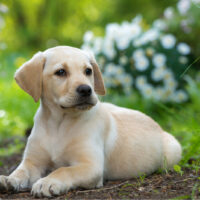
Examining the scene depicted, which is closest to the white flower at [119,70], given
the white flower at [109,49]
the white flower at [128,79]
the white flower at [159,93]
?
the white flower at [128,79]

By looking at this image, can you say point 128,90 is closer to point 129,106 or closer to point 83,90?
point 129,106

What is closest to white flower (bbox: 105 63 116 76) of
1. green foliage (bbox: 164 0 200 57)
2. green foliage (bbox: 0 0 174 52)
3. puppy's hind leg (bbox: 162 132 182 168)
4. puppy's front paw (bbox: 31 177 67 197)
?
green foliage (bbox: 164 0 200 57)

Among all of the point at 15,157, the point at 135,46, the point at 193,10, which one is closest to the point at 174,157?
the point at 15,157

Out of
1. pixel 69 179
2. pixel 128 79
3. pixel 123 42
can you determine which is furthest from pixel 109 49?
pixel 69 179

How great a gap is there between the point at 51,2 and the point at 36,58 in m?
17.1

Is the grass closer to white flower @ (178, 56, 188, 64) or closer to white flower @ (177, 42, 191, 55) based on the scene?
white flower @ (178, 56, 188, 64)

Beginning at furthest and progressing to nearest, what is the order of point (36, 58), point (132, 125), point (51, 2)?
point (51, 2) < point (132, 125) < point (36, 58)

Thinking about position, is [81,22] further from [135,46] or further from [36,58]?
[36,58]

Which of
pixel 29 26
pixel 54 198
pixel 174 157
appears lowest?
pixel 54 198

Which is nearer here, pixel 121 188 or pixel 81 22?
pixel 121 188

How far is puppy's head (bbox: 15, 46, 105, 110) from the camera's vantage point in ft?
→ 12.1

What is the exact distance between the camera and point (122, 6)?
21625 mm

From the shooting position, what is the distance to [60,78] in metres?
3.85

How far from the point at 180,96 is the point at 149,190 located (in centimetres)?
488
